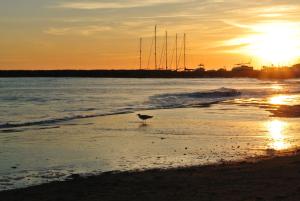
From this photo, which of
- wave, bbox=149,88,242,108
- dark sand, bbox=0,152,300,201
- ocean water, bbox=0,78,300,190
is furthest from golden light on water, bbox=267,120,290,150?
wave, bbox=149,88,242,108

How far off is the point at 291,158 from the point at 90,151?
235 inches

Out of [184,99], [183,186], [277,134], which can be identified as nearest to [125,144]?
[277,134]

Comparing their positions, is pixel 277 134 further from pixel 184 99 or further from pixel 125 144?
pixel 184 99

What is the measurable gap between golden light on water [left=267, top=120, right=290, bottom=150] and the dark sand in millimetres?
4303

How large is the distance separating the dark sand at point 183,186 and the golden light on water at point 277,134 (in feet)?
14.1

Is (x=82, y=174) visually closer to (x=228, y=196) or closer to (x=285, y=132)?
(x=228, y=196)

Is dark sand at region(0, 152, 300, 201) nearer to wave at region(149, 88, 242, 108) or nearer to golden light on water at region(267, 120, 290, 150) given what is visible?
golden light on water at region(267, 120, 290, 150)

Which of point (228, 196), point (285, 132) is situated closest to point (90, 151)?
point (228, 196)

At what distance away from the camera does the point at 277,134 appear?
815 inches

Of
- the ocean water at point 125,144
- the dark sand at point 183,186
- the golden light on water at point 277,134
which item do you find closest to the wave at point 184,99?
the ocean water at point 125,144

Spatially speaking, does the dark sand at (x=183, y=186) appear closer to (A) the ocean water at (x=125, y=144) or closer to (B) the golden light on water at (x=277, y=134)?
(A) the ocean water at (x=125, y=144)

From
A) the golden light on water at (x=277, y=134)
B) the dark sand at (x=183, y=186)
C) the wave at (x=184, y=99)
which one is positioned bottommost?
the wave at (x=184, y=99)

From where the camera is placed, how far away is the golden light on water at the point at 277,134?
57.7 ft

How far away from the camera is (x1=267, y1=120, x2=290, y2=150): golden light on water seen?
57.7 feet
